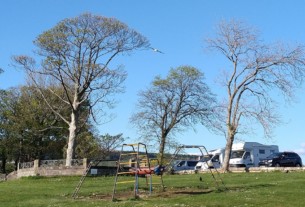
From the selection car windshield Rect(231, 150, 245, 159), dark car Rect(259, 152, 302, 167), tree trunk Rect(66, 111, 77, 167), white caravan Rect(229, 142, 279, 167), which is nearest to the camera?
dark car Rect(259, 152, 302, 167)

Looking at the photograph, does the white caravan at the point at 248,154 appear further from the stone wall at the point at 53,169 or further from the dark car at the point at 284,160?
the stone wall at the point at 53,169

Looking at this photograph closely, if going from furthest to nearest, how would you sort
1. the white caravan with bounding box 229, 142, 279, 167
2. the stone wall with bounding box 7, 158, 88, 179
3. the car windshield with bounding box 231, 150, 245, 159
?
the car windshield with bounding box 231, 150, 245, 159 → the white caravan with bounding box 229, 142, 279, 167 → the stone wall with bounding box 7, 158, 88, 179

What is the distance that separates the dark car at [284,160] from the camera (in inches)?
1690

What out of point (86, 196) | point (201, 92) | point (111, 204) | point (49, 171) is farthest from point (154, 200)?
point (201, 92)

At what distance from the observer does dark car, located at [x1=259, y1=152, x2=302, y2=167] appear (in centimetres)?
4294

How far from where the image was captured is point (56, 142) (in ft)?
222

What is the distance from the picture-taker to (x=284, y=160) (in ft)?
142

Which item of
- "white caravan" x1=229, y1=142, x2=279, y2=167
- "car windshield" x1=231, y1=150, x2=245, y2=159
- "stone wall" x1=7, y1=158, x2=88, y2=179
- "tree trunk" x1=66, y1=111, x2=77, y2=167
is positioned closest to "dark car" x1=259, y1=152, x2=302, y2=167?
"white caravan" x1=229, y1=142, x2=279, y2=167

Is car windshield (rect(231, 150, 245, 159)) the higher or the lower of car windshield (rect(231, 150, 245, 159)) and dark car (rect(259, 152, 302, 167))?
the higher

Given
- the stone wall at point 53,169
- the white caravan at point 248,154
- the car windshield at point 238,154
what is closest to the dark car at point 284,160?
the white caravan at point 248,154

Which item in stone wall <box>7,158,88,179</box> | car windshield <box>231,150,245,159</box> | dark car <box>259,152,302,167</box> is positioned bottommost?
stone wall <box>7,158,88,179</box>

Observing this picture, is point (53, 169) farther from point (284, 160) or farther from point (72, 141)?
point (284, 160)

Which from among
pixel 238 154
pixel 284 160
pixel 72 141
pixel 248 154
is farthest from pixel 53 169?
pixel 248 154

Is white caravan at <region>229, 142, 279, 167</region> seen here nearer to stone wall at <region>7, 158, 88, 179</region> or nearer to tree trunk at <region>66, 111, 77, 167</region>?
tree trunk at <region>66, 111, 77, 167</region>
